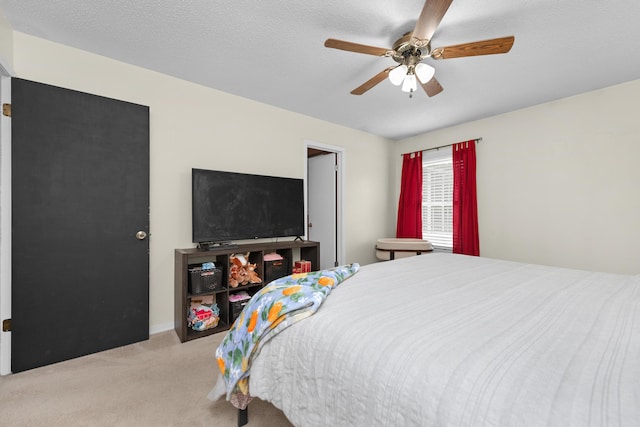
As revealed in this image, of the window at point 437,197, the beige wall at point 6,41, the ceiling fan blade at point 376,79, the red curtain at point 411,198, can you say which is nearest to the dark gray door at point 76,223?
the beige wall at point 6,41

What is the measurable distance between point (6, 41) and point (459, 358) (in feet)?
10.4

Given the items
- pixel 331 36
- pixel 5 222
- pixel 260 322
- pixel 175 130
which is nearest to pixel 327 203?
pixel 175 130

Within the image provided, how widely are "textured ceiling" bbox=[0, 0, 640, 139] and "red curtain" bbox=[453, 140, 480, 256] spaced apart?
2.89 ft

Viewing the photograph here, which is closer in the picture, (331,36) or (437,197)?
(331,36)

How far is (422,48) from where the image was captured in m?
1.86

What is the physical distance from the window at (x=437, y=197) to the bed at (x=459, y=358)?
2564 mm

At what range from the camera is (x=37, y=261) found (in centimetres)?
192

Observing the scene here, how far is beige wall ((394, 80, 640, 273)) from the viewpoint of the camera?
2.64 m

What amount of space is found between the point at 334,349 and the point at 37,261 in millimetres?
2255

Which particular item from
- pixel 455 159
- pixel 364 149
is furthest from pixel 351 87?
pixel 455 159

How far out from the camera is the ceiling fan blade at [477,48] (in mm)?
1600

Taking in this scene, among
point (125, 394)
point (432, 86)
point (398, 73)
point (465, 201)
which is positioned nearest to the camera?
point (125, 394)

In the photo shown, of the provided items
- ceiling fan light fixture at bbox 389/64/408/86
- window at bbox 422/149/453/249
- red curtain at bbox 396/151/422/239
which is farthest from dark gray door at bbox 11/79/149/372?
window at bbox 422/149/453/249

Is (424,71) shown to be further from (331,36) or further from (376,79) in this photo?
(331,36)
